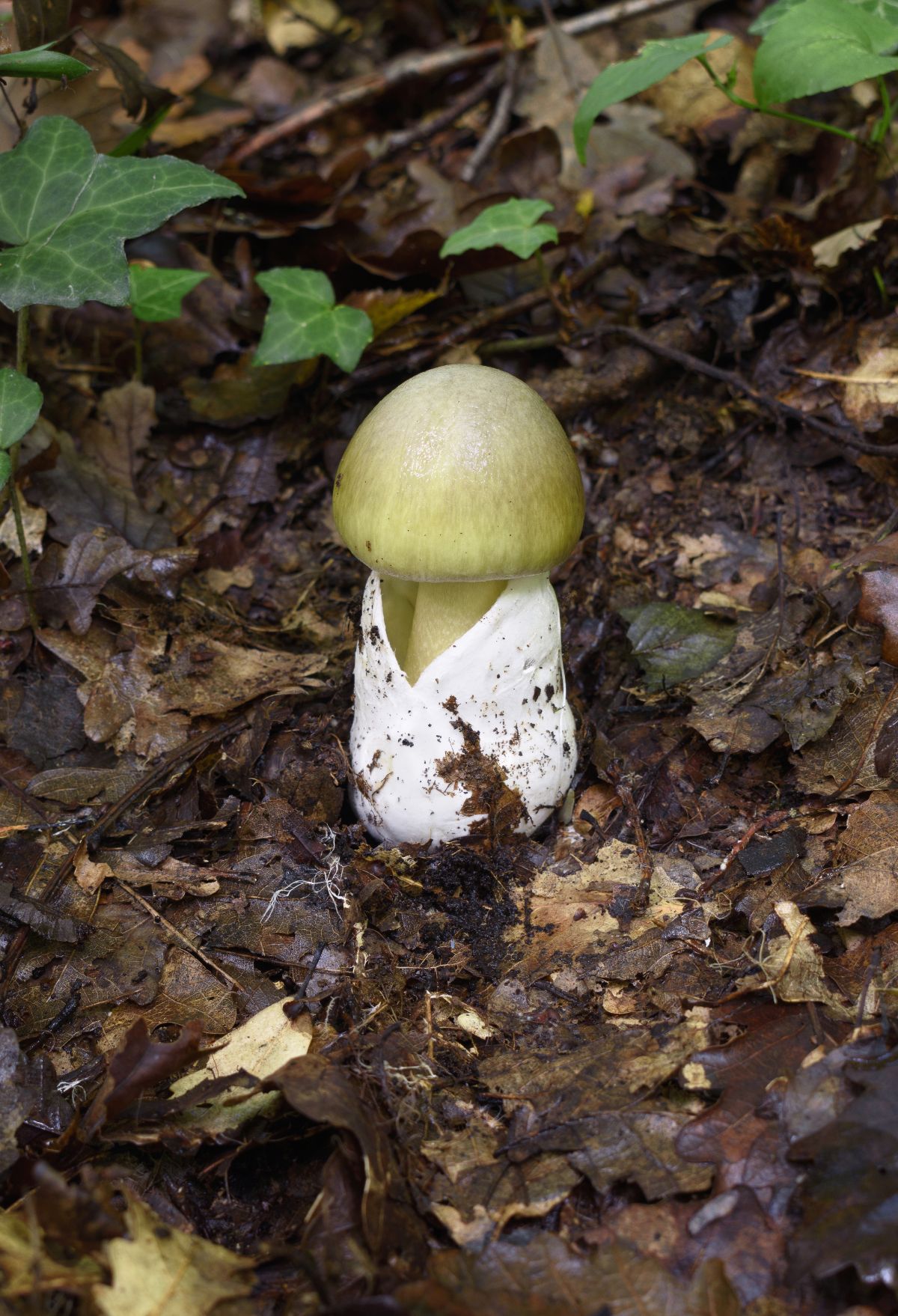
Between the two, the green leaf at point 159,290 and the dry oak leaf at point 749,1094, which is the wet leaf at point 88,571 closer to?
the green leaf at point 159,290

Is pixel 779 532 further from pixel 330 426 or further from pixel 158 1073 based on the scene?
pixel 158 1073

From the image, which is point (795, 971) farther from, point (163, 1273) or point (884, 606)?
point (163, 1273)

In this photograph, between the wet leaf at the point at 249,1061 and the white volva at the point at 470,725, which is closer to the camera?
the wet leaf at the point at 249,1061

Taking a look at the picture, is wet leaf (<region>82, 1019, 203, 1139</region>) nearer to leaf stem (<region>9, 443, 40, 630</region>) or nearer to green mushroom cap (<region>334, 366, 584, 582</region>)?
green mushroom cap (<region>334, 366, 584, 582</region>)

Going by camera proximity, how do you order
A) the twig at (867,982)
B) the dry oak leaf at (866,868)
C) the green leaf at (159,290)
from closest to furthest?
the twig at (867,982) < the dry oak leaf at (866,868) < the green leaf at (159,290)

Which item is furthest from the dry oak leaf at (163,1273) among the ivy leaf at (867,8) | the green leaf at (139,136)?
the ivy leaf at (867,8)

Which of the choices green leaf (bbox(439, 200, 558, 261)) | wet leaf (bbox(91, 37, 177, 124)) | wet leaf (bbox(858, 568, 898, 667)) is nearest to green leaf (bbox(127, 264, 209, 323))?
wet leaf (bbox(91, 37, 177, 124))

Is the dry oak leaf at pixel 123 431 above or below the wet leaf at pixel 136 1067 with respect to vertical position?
above
